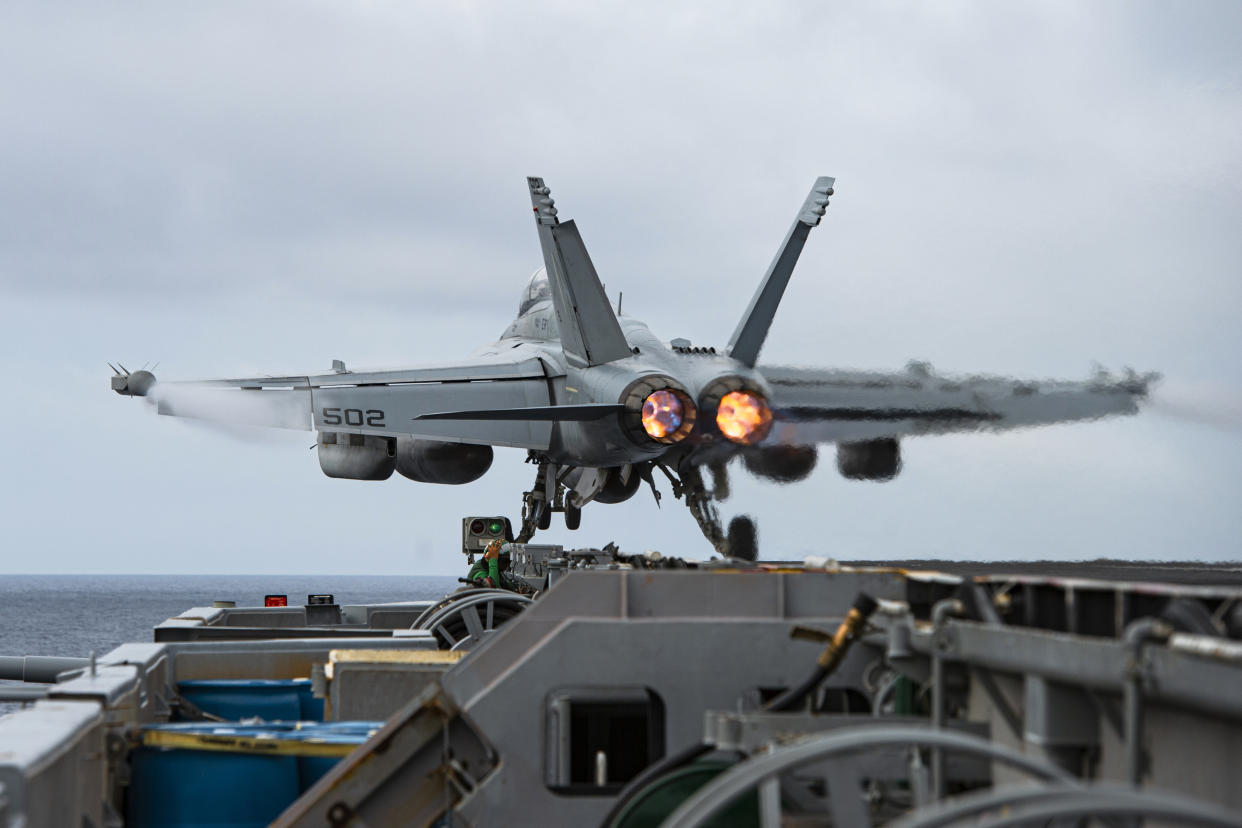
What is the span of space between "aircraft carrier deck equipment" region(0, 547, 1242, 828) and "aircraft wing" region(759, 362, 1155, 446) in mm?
10335

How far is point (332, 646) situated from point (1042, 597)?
8162 mm

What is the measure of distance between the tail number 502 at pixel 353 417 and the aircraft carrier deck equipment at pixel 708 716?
763 inches

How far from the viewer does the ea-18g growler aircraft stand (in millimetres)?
23750

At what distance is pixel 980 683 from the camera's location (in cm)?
666

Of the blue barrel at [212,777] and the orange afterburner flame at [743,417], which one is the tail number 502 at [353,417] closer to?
the orange afterburner flame at [743,417]

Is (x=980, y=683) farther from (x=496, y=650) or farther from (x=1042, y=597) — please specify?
(x=496, y=650)

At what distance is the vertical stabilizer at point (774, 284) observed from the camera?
3125cm

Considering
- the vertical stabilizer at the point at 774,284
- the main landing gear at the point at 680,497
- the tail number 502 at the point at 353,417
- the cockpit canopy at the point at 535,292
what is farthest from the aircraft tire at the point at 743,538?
the cockpit canopy at the point at 535,292

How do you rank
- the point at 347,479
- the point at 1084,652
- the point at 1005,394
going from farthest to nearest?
the point at 347,479, the point at 1005,394, the point at 1084,652

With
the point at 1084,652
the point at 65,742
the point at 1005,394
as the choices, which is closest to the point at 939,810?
the point at 1084,652

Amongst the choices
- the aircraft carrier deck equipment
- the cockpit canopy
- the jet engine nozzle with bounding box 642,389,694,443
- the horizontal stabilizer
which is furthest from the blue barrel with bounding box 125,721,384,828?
the cockpit canopy

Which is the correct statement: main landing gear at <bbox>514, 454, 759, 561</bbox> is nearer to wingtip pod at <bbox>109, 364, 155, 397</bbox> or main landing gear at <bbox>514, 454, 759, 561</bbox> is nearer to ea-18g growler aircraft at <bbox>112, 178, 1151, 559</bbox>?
ea-18g growler aircraft at <bbox>112, 178, 1151, 559</bbox>

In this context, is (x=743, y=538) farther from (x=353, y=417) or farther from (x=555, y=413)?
(x=353, y=417)

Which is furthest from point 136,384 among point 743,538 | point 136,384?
point 743,538
